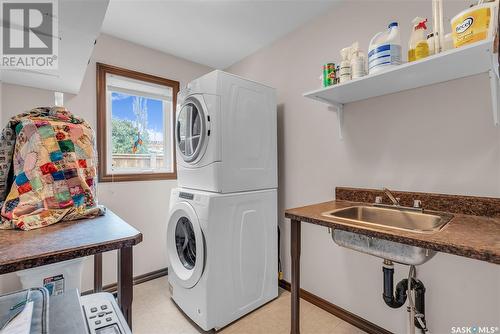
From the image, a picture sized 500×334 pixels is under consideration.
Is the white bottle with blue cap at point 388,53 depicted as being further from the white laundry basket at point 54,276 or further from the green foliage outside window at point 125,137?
the green foliage outside window at point 125,137

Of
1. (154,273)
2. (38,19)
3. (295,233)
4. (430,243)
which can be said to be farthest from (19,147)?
(154,273)

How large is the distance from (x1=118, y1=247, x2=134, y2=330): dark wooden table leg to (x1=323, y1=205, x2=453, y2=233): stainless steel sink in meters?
0.99

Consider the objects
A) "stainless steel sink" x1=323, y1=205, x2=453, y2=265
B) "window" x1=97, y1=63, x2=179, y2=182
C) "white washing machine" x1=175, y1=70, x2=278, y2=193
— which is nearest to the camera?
"stainless steel sink" x1=323, y1=205, x2=453, y2=265

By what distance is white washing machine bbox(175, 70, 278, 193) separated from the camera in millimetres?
1755

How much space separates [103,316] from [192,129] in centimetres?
145

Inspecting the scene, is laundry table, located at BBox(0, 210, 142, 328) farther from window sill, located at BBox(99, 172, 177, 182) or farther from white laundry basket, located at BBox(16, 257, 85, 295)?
window sill, located at BBox(99, 172, 177, 182)

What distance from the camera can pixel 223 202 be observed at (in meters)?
1.71

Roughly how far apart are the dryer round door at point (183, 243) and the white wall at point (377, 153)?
0.90 metres

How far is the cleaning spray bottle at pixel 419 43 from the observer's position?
1159mm

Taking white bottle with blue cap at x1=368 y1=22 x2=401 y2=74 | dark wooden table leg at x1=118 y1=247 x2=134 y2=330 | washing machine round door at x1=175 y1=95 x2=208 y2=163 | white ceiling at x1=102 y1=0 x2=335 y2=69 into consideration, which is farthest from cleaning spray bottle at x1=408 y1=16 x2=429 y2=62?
dark wooden table leg at x1=118 y1=247 x2=134 y2=330

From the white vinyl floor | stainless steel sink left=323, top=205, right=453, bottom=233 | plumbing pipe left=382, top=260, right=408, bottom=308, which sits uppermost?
stainless steel sink left=323, top=205, right=453, bottom=233

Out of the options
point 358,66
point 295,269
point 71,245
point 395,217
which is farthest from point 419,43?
point 71,245

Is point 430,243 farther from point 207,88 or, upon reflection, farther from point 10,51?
point 10,51

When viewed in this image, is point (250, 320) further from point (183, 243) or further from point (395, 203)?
point (395, 203)
